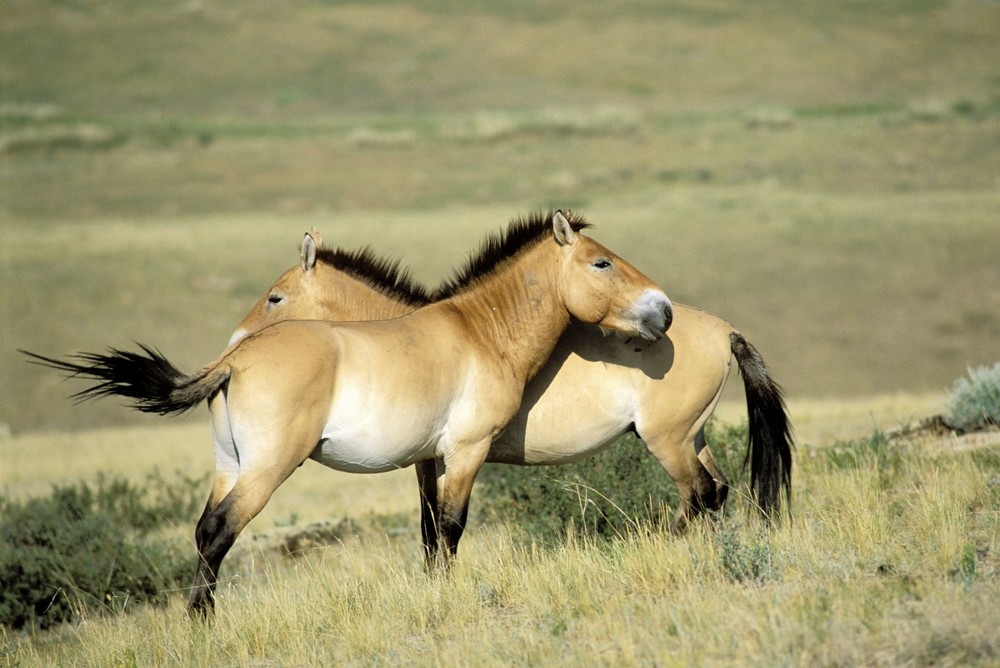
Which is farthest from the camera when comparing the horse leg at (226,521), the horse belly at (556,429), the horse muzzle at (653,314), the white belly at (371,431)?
the horse belly at (556,429)

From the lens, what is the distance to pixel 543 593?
235 inches

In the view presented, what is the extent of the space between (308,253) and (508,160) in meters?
37.6

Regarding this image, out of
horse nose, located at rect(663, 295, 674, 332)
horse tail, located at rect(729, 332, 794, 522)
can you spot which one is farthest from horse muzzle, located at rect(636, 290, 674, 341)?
horse tail, located at rect(729, 332, 794, 522)

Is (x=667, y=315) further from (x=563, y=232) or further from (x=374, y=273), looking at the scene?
(x=374, y=273)

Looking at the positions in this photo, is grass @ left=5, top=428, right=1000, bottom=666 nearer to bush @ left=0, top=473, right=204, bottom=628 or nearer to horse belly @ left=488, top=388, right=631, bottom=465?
horse belly @ left=488, top=388, right=631, bottom=465

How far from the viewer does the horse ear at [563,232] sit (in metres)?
7.05

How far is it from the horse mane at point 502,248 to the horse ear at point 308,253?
3.13 ft

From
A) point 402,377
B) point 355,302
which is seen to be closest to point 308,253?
point 355,302

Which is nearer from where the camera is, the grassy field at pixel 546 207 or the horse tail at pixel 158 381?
the grassy field at pixel 546 207

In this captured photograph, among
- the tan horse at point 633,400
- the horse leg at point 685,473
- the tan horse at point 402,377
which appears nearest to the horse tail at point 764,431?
the tan horse at point 633,400

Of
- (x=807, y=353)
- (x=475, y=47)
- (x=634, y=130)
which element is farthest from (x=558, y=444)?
(x=475, y=47)

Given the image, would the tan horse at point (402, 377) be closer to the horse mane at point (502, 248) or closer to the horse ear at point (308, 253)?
the horse mane at point (502, 248)

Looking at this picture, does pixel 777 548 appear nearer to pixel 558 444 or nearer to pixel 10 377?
pixel 558 444

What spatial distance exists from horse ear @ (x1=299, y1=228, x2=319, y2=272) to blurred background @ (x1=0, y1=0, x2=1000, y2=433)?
1408 centimetres
